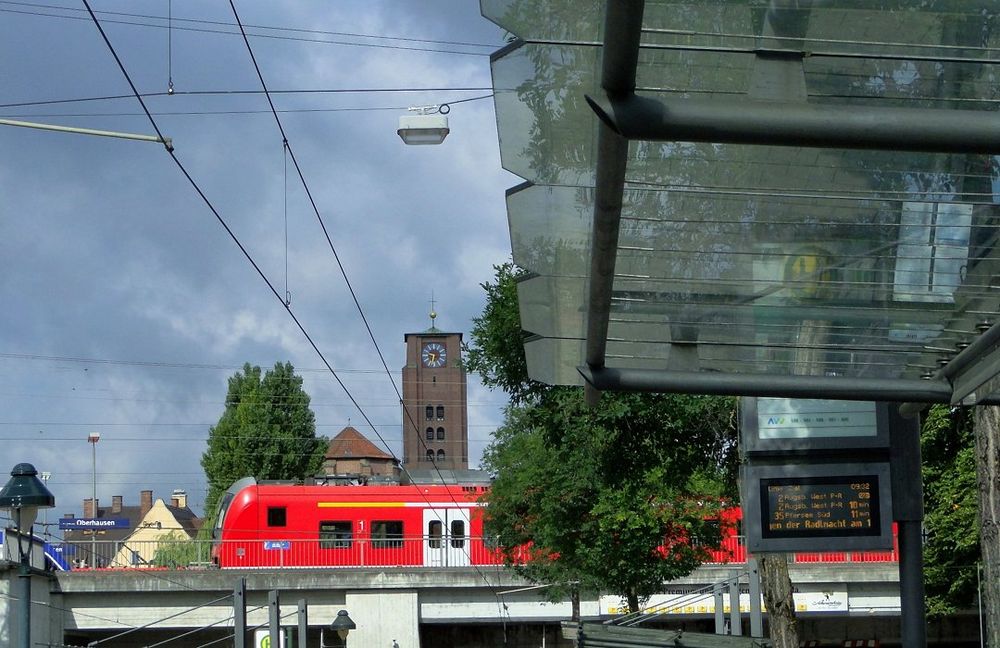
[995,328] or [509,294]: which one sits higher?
[509,294]

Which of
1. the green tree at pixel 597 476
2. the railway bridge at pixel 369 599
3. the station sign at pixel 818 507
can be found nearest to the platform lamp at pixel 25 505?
the green tree at pixel 597 476

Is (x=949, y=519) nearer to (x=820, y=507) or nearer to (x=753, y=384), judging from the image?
(x=820, y=507)

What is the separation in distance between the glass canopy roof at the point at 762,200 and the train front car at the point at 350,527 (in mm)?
38187

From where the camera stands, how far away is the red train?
148ft

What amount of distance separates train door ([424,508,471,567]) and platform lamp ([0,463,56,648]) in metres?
30.2

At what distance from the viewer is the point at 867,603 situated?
1770 inches

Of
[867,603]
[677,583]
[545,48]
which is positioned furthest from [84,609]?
[545,48]

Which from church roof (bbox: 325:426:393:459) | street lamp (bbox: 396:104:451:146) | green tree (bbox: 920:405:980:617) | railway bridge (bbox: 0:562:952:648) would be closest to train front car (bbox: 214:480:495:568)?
railway bridge (bbox: 0:562:952:648)

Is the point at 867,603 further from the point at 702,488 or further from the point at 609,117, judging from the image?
the point at 609,117

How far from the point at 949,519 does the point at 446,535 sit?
18.9 meters

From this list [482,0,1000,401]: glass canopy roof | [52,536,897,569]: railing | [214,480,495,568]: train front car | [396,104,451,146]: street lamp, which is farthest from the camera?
[214,480,495,568]: train front car

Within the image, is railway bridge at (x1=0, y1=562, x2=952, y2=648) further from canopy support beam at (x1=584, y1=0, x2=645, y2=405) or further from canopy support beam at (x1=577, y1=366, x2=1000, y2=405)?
canopy support beam at (x1=584, y1=0, x2=645, y2=405)

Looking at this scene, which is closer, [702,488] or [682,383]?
[682,383]

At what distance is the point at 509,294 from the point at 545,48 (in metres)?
20.0
